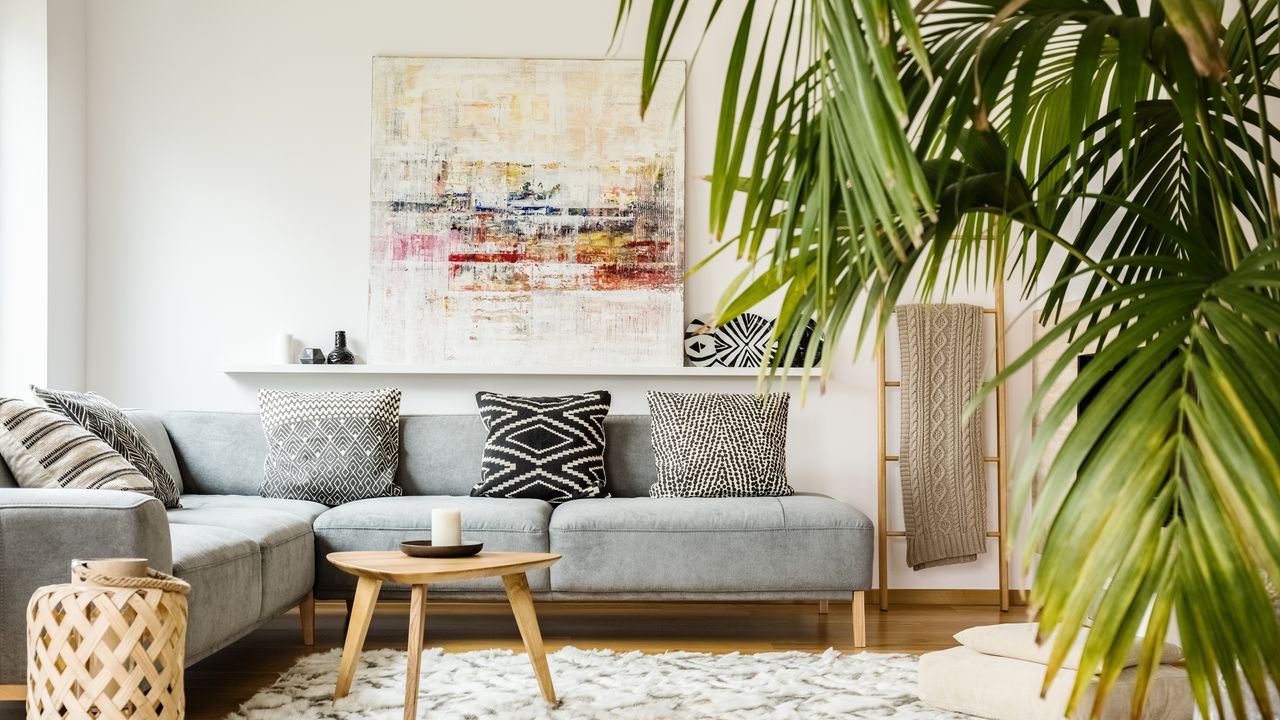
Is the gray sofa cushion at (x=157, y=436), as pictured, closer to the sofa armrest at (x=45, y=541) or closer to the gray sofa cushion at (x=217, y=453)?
the gray sofa cushion at (x=217, y=453)

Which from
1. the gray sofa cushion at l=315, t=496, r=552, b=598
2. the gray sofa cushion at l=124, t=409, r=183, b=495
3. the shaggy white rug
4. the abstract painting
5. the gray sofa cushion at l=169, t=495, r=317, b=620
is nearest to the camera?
the shaggy white rug

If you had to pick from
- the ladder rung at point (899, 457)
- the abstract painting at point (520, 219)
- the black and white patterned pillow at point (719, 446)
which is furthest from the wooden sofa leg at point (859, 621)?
the abstract painting at point (520, 219)

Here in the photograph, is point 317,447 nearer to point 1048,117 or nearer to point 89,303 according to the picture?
point 89,303

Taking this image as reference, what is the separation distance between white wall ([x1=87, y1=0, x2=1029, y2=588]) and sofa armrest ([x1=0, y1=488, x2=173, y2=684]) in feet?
7.75

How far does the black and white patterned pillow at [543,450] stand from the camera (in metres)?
4.05

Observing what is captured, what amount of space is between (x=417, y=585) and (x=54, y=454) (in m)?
1.25

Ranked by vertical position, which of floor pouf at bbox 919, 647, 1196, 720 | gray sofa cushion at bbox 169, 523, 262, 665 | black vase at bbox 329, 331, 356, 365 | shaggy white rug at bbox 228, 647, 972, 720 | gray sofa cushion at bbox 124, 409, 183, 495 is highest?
black vase at bbox 329, 331, 356, 365

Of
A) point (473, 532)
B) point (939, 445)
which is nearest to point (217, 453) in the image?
point (473, 532)

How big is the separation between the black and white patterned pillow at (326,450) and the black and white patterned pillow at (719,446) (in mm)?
1090

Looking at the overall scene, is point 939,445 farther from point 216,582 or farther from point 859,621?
point 216,582

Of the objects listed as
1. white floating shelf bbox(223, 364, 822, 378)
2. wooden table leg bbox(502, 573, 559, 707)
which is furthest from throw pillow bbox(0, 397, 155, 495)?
white floating shelf bbox(223, 364, 822, 378)

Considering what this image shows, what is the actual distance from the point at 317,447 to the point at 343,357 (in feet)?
2.31

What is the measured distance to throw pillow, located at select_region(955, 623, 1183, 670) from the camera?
8.52ft

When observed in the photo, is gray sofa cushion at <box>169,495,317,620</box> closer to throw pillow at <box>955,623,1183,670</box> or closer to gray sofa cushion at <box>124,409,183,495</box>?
gray sofa cushion at <box>124,409,183,495</box>
